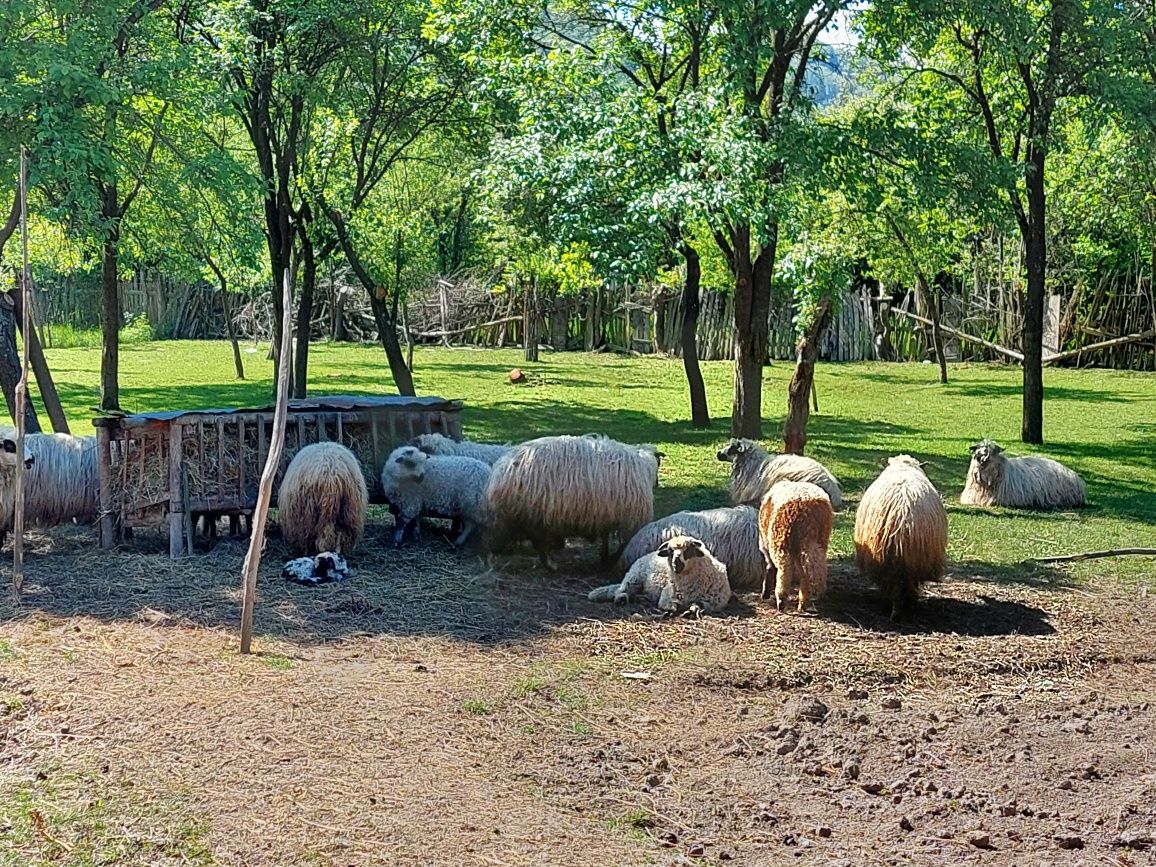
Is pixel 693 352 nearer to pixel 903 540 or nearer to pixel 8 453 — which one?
pixel 903 540

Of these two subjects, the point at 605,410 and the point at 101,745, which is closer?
the point at 101,745

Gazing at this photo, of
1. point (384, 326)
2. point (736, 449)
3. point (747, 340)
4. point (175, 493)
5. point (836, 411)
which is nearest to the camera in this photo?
point (175, 493)

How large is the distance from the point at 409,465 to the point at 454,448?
0.74m

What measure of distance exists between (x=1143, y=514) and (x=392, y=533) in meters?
6.49

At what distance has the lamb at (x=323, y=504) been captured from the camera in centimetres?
901

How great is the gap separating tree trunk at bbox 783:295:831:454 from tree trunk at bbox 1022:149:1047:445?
10.9ft

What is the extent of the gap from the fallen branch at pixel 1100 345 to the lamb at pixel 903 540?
20.3m

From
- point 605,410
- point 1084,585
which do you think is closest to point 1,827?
point 1084,585

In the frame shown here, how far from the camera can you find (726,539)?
8750 mm

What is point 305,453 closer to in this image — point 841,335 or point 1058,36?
point 1058,36

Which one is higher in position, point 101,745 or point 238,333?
point 238,333

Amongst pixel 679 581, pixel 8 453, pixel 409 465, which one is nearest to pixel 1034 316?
pixel 409 465

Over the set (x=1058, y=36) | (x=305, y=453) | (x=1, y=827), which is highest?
(x=1058, y=36)

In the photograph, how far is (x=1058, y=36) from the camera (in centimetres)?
Answer: 1384
